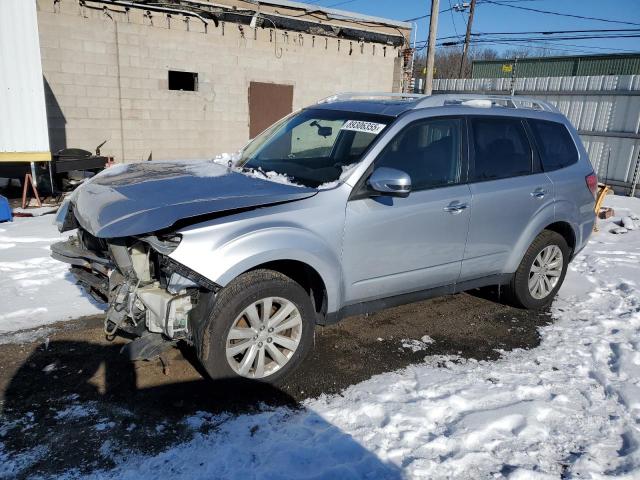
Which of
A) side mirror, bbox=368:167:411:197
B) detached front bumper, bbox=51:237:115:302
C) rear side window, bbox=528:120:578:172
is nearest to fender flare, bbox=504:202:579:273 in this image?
rear side window, bbox=528:120:578:172

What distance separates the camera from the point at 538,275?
5078 mm

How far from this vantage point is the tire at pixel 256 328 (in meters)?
3.15

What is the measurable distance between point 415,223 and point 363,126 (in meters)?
0.87

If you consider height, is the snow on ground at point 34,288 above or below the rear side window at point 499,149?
below

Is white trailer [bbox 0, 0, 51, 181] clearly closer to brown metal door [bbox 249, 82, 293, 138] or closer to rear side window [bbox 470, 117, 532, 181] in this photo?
brown metal door [bbox 249, 82, 293, 138]

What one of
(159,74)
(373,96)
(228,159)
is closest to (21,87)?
(159,74)

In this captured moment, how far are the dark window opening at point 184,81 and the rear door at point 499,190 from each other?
8878 mm

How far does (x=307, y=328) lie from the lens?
3.57m

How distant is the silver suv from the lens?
3145 millimetres

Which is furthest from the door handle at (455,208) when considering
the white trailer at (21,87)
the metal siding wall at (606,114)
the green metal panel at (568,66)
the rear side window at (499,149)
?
the green metal panel at (568,66)

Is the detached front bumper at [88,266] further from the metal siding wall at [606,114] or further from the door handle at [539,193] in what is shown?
the metal siding wall at [606,114]

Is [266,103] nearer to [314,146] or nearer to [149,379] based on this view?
[314,146]

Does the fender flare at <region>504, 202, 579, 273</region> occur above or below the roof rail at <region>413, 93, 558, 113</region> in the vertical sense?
below

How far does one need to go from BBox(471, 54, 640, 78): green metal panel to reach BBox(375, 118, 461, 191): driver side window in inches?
665
